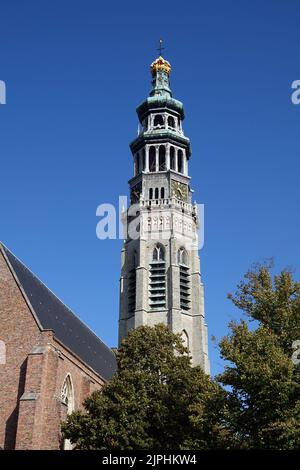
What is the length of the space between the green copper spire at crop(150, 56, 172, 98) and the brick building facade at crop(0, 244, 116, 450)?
109 feet

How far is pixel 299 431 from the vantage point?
15508mm

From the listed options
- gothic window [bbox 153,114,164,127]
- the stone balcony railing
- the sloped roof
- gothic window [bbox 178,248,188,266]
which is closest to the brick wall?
the sloped roof

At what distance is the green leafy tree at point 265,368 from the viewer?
16391 mm

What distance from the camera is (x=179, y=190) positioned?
5419 cm

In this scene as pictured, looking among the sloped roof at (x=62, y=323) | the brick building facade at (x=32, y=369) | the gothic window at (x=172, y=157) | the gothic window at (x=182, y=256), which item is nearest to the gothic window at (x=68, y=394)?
the brick building facade at (x=32, y=369)

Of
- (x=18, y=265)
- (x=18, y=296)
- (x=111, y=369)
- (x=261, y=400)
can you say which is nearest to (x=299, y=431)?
(x=261, y=400)

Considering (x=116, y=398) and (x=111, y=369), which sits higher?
(x=111, y=369)

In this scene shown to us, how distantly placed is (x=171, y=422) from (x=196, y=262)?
2902cm

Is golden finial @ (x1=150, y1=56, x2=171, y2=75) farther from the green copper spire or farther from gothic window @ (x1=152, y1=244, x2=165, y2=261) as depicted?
gothic window @ (x1=152, y1=244, x2=165, y2=261)

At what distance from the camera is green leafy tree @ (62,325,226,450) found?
2273 cm

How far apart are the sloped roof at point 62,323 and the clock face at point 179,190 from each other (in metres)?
16.3

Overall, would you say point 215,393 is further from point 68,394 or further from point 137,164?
point 137,164
